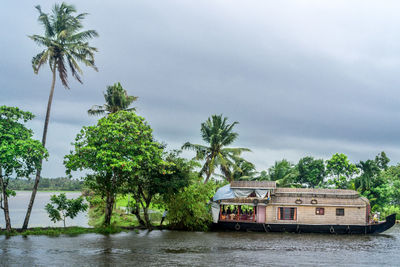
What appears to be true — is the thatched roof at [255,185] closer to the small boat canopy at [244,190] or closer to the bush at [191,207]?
the small boat canopy at [244,190]

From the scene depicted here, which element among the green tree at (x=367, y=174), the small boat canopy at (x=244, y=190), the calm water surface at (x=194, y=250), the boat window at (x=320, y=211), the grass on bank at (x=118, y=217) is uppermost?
the green tree at (x=367, y=174)

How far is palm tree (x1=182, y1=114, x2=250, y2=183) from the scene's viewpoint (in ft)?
110

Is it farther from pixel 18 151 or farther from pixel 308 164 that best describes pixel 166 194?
pixel 308 164

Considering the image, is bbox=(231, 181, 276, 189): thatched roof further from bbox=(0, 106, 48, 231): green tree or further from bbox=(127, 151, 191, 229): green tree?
bbox=(0, 106, 48, 231): green tree

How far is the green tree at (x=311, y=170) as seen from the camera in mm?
48478

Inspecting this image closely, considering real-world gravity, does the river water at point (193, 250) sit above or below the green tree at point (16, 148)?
Result: below

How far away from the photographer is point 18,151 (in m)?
18.6

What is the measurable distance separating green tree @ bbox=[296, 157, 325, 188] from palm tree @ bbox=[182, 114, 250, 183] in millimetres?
17864

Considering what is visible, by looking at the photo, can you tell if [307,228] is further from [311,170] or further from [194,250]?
[311,170]

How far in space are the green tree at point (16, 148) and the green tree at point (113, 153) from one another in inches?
85.0

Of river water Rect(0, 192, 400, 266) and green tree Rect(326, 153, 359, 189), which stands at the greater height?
green tree Rect(326, 153, 359, 189)

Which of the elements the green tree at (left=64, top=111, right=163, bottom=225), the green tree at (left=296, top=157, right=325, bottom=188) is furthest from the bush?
the green tree at (left=296, top=157, right=325, bottom=188)

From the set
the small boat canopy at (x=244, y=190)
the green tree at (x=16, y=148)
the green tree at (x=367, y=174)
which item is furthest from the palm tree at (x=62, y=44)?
the green tree at (x=367, y=174)

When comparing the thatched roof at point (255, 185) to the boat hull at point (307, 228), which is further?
the thatched roof at point (255, 185)
